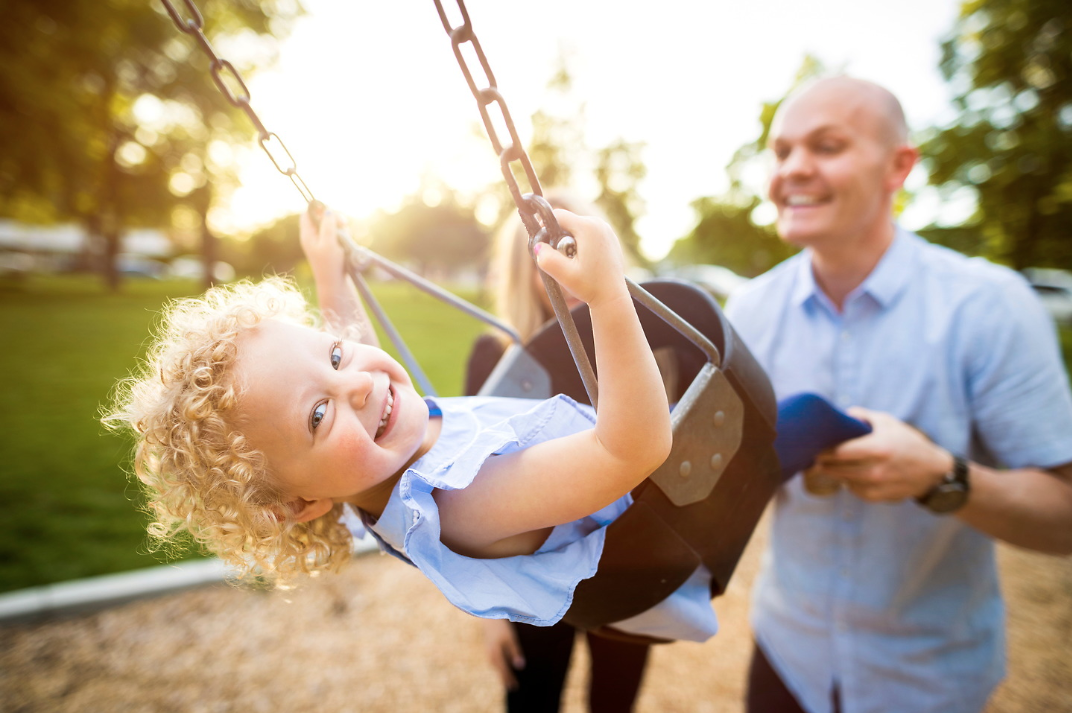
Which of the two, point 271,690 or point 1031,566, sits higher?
point 271,690

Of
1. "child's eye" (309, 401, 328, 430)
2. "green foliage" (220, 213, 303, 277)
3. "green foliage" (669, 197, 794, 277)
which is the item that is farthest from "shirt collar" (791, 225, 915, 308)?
"green foliage" (220, 213, 303, 277)

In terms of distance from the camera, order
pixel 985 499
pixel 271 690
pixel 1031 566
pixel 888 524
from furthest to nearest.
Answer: pixel 1031 566
pixel 271 690
pixel 888 524
pixel 985 499

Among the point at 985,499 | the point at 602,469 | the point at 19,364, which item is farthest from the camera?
the point at 19,364

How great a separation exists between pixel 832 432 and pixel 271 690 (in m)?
3.16

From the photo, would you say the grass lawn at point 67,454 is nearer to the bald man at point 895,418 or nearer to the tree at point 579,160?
the bald man at point 895,418

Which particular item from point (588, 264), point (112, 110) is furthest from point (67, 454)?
point (112, 110)

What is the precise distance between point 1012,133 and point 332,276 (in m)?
15.2

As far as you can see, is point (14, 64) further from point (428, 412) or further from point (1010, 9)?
point (1010, 9)

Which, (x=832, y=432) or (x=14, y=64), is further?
(x=14, y=64)

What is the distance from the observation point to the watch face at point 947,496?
1592 millimetres

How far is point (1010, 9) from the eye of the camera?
10.8m

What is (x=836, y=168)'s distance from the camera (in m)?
1.86

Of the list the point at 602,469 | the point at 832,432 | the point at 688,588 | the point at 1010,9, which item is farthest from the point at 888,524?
the point at 1010,9

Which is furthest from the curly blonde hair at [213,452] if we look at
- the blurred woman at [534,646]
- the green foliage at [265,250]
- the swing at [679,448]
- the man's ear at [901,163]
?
the green foliage at [265,250]
